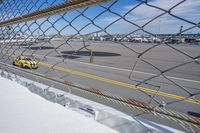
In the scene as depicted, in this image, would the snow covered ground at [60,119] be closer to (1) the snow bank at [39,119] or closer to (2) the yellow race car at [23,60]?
(1) the snow bank at [39,119]

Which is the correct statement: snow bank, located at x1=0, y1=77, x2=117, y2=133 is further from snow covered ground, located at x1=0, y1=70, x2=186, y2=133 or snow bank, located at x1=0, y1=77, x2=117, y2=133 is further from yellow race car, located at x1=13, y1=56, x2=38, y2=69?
yellow race car, located at x1=13, y1=56, x2=38, y2=69

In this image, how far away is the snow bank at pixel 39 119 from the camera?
2.66 ft

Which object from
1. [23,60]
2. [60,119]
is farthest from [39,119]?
[23,60]

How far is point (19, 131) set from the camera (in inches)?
31.4

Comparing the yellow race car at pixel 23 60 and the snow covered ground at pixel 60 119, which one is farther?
the yellow race car at pixel 23 60

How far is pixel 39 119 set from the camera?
2.89 ft

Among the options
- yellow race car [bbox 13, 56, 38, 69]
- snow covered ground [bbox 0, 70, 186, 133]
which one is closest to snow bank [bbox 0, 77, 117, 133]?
snow covered ground [bbox 0, 70, 186, 133]

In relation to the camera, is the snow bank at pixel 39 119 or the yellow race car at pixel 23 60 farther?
the yellow race car at pixel 23 60

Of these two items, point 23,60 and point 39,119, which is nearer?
point 39,119

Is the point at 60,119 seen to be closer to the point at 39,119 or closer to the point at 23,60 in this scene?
the point at 39,119

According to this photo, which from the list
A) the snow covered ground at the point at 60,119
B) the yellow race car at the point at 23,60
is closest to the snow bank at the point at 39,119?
the snow covered ground at the point at 60,119

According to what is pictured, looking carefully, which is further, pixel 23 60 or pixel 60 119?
pixel 23 60

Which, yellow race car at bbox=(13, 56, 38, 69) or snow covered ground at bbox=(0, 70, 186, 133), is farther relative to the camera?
yellow race car at bbox=(13, 56, 38, 69)

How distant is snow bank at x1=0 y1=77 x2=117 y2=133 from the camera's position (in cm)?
81
